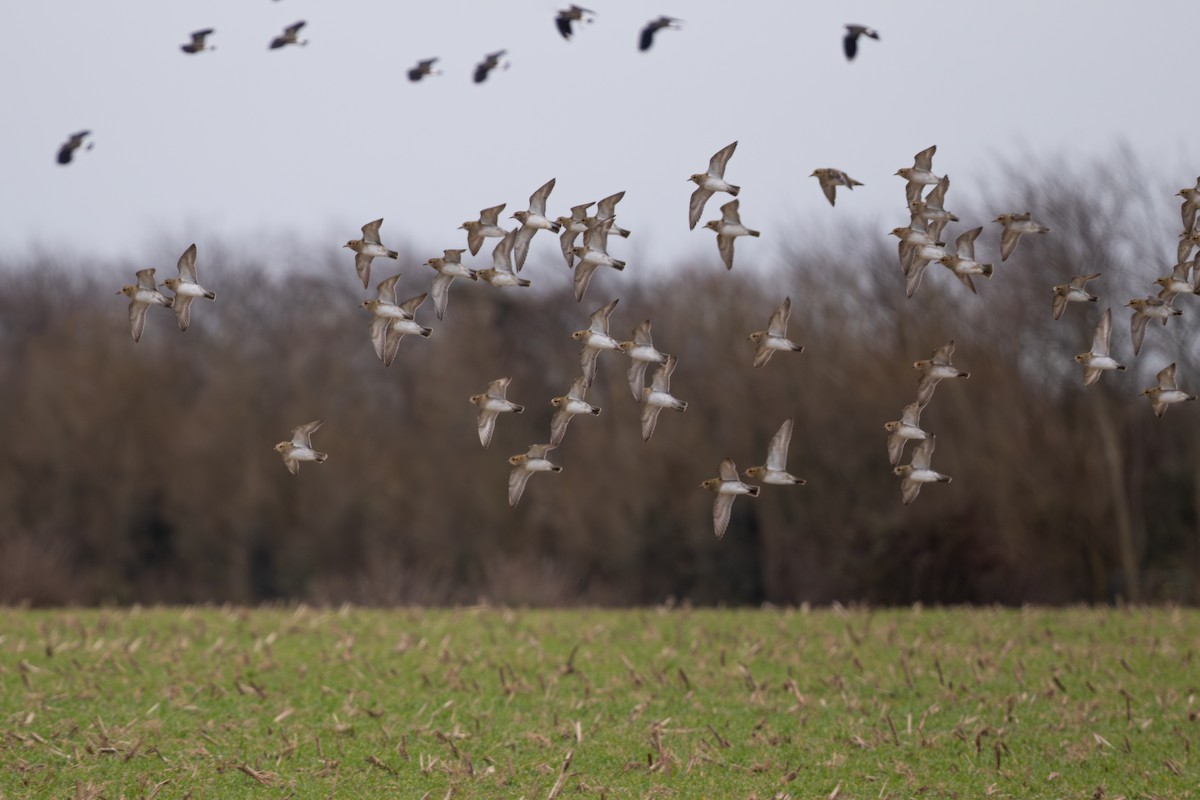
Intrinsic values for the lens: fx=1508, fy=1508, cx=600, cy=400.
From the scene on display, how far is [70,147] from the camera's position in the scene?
427 inches

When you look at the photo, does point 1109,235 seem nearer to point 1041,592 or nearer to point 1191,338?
point 1191,338

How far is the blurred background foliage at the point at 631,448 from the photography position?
2495cm

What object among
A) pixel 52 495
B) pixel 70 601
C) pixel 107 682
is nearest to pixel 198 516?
pixel 52 495

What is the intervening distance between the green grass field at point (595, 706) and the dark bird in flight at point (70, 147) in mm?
3905

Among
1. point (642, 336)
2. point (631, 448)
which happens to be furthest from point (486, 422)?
point (631, 448)

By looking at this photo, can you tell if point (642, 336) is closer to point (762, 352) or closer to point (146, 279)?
point (762, 352)

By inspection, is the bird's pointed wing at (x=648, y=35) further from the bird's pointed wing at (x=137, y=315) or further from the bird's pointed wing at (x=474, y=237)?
the bird's pointed wing at (x=137, y=315)

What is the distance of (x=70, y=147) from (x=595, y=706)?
557 centimetres

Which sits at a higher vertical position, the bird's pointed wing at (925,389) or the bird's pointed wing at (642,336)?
the bird's pointed wing at (642,336)

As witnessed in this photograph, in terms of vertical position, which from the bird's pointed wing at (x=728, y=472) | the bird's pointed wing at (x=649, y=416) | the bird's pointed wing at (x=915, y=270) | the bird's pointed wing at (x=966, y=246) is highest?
the bird's pointed wing at (x=966, y=246)

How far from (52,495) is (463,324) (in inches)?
431

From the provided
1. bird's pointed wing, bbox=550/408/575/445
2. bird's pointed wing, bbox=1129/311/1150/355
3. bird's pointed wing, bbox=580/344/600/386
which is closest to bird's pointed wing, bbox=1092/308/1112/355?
bird's pointed wing, bbox=1129/311/1150/355

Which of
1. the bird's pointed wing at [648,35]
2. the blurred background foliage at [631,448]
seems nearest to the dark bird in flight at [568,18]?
the bird's pointed wing at [648,35]

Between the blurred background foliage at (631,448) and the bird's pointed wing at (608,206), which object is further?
the blurred background foliage at (631,448)
